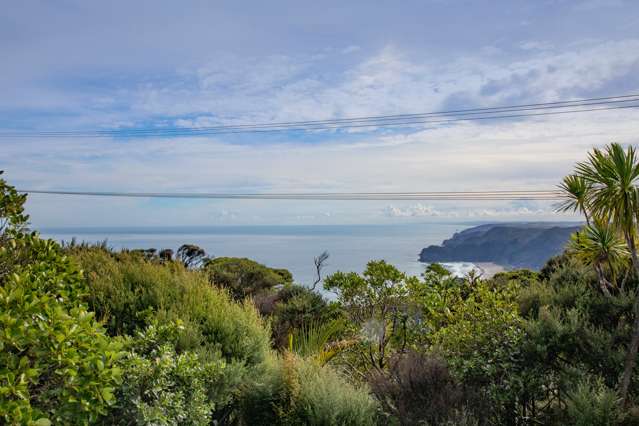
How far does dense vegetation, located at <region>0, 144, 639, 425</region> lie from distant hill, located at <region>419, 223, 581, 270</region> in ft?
199

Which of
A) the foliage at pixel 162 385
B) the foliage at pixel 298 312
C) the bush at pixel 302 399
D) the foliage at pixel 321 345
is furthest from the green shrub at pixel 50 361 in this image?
the foliage at pixel 298 312

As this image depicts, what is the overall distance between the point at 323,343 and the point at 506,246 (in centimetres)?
7062

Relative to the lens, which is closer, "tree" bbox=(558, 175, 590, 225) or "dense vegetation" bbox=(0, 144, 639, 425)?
"dense vegetation" bbox=(0, 144, 639, 425)

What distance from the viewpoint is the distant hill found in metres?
65.6

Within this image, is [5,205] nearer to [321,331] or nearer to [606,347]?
[321,331]

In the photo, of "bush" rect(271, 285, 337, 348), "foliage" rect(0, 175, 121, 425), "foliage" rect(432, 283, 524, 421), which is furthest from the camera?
"bush" rect(271, 285, 337, 348)

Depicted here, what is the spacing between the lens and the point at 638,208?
633 cm

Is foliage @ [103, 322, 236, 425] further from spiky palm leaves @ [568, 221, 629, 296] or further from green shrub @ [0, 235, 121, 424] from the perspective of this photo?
spiky palm leaves @ [568, 221, 629, 296]

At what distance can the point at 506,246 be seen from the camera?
237 feet

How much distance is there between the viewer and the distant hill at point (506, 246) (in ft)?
215

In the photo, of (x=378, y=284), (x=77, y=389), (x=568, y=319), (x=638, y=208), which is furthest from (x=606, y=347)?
(x=77, y=389)

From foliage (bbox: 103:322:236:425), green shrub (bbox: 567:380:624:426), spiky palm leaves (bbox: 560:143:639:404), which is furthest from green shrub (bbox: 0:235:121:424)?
spiky palm leaves (bbox: 560:143:639:404)

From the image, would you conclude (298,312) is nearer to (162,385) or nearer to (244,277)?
(162,385)

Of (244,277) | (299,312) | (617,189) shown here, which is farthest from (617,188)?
(244,277)
